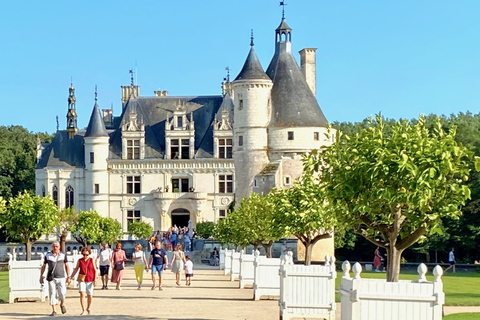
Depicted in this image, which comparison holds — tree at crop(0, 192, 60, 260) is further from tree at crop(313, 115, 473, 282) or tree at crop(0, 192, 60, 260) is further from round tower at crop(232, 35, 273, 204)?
tree at crop(313, 115, 473, 282)

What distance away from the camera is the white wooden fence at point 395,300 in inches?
452

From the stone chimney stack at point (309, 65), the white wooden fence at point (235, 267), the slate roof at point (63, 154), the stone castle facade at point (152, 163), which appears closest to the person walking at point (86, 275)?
the white wooden fence at point (235, 267)

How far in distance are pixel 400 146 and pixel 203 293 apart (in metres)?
10.4

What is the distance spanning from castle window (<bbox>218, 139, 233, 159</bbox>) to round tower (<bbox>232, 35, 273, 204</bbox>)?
1286 centimetres

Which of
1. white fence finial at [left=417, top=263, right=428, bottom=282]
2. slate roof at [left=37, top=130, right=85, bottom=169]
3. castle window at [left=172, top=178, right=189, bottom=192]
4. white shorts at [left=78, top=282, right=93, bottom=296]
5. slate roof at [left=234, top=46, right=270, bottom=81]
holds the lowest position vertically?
white shorts at [left=78, top=282, right=93, bottom=296]

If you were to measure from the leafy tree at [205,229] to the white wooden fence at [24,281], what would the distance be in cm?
3985

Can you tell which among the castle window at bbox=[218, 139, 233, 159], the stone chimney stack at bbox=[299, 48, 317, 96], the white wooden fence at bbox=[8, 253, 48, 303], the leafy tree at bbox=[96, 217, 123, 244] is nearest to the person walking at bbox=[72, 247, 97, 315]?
the white wooden fence at bbox=[8, 253, 48, 303]

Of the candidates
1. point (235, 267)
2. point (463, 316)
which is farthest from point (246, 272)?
point (463, 316)

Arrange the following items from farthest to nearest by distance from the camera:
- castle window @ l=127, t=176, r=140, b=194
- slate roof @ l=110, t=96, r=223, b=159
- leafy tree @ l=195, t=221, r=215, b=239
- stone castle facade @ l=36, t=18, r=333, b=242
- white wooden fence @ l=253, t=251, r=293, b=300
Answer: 1. slate roof @ l=110, t=96, r=223, b=159
2. castle window @ l=127, t=176, r=140, b=194
3. stone castle facade @ l=36, t=18, r=333, b=242
4. leafy tree @ l=195, t=221, r=215, b=239
5. white wooden fence @ l=253, t=251, r=293, b=300

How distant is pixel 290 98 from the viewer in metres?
53.7

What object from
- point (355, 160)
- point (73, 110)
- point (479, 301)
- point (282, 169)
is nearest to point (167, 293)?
point (479, 301)

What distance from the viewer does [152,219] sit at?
66750mm

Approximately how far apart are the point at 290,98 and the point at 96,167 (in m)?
18.1

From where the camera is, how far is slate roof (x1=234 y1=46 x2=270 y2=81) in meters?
53.5
